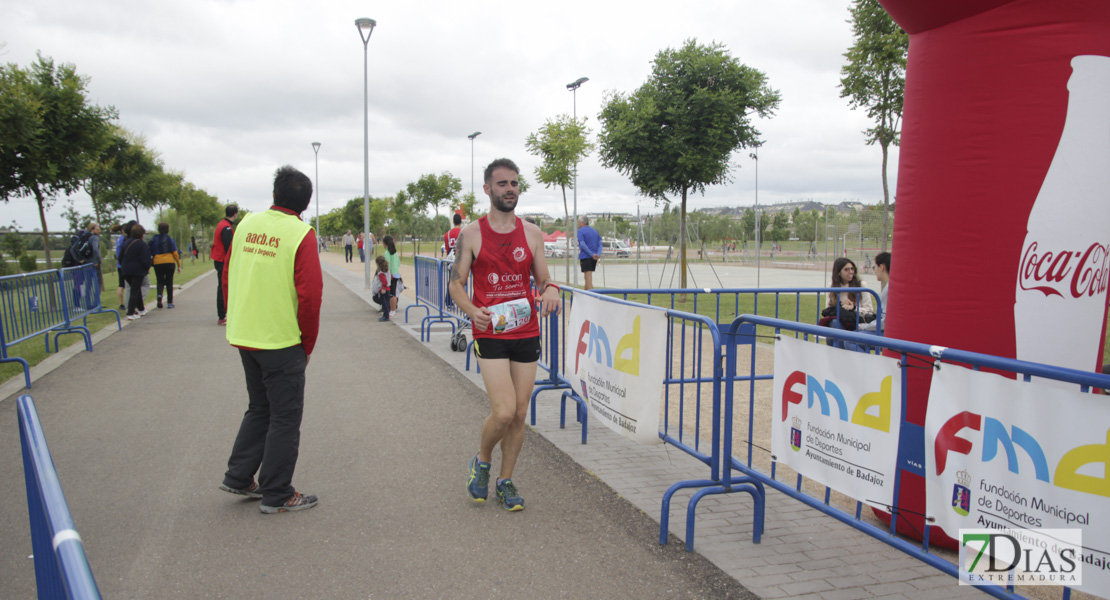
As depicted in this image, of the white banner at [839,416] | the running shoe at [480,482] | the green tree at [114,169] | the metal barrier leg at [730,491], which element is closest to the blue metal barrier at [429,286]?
the running shoe at [480,482]

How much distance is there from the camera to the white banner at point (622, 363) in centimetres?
412

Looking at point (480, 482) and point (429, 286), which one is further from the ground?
point (429, 286)

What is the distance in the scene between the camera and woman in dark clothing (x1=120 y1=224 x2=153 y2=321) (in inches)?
527

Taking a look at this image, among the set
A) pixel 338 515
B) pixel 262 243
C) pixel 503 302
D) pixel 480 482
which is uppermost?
pixel 262 243

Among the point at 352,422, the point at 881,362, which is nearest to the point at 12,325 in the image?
the point at 352,422

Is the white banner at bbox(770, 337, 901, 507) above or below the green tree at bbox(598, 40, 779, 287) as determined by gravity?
below

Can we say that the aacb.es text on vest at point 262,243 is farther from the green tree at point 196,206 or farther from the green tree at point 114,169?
the green tree at point 196,206

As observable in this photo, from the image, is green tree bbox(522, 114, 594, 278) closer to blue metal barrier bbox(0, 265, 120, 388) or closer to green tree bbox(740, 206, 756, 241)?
blue metal barrier bbox(0, 265, 120, 388)

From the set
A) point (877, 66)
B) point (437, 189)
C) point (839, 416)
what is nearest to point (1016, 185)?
point (839, 416)

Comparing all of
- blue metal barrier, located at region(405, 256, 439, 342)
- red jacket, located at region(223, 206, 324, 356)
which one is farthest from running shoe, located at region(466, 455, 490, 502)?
blue metal barrier, located at region(405, 256, 439, 342)

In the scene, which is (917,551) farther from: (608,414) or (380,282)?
(380,282)

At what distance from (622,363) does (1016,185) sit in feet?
7.47

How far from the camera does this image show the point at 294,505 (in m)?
4.24

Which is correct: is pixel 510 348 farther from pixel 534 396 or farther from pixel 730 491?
pixel 534 396
